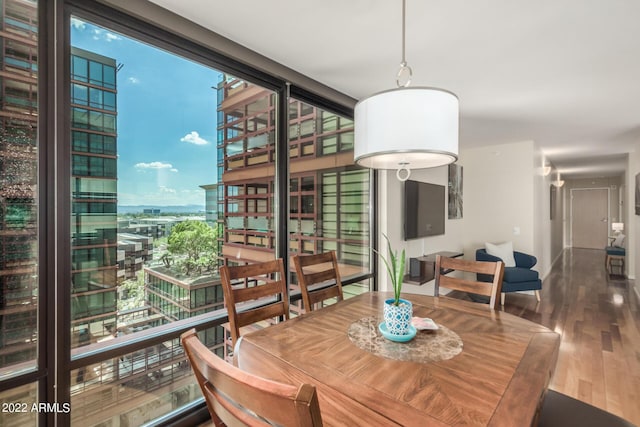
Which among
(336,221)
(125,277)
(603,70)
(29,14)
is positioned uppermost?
(603,70)

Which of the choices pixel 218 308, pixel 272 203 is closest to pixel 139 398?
pixel 218 308

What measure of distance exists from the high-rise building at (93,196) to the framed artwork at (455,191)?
4.90 m

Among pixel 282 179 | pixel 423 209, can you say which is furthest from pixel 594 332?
pixel 282 179

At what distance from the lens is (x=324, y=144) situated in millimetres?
3203

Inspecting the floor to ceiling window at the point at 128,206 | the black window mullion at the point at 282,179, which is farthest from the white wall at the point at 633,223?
the floor to ceiling window at the point at 128,206

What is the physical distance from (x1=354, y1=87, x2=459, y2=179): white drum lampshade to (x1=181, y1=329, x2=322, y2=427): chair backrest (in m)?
1.00

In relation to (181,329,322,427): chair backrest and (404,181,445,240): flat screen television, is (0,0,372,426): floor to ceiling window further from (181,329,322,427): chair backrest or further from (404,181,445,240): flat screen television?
(404,181,445,240): flat screen television

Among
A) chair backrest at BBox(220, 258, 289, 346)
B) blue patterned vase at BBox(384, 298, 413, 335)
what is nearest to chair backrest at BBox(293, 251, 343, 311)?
chair backrest at BBox(220, 258, 289, 346)

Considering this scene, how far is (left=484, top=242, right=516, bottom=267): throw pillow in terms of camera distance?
4758mm

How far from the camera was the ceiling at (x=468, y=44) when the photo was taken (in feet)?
5.72

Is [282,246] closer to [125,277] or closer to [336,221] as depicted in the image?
[336,221]

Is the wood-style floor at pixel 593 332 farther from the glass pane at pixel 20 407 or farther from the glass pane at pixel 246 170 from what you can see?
the glass pane at pixel 246 170

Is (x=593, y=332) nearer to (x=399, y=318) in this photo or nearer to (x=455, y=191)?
(x=455, y=191)

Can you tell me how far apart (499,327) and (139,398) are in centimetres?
216
